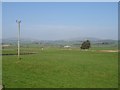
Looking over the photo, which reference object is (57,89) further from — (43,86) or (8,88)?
(8,88)

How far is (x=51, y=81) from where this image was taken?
14391 millimetres

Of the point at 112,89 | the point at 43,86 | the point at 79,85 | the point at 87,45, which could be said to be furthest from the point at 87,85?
the point at 87,45

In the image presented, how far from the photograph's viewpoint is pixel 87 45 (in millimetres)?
86375

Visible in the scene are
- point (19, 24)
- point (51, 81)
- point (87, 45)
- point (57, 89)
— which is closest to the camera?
point (57, 89)

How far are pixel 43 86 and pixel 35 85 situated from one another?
0.49m

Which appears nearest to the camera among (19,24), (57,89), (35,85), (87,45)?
(57,89)

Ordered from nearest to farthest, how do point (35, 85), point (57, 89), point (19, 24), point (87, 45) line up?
point (57, 89) → point (35, 85) → point (19, 24) → point (87, 45)

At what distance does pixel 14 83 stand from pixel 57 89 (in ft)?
8.65

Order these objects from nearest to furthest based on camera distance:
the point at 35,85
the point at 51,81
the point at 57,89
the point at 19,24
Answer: the point at 57,89 → the point at 35,85 → the point at 51,81 → the point at 19,24

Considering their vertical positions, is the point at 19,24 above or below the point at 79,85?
above

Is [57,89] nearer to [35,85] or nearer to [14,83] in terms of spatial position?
[35,85]

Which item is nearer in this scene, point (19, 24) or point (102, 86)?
point (102, 86)

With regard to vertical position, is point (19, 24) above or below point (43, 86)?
above

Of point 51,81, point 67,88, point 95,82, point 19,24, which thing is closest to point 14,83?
point 51,81
